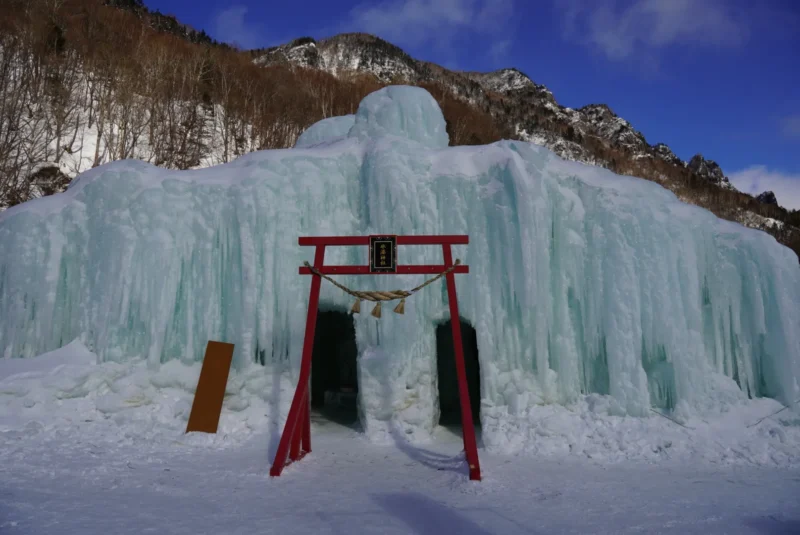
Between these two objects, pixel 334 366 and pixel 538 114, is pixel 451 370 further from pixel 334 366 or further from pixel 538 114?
pixel 538 114

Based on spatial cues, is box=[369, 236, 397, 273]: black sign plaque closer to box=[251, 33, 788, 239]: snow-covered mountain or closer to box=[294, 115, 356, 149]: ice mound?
box=[294, 115, 356, 149]: ice mound

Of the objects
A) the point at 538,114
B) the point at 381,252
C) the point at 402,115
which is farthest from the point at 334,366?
the point at 538,114

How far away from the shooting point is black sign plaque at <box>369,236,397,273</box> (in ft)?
19.1

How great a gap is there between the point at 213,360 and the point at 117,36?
20.8 metres

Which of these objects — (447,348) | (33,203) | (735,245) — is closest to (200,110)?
(33,203)

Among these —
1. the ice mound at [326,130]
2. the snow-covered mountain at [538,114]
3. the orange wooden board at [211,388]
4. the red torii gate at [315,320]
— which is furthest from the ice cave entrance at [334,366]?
the snow-covered mountain at [538,114]

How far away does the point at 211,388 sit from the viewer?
6793mm

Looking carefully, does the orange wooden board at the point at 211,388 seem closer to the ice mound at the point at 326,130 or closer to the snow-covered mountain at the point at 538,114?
the ice mound at the point at 326,130

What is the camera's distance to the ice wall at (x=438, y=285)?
6801mm

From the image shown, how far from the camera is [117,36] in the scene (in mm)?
21469

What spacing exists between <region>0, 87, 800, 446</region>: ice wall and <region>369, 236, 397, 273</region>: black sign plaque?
131 centimetres

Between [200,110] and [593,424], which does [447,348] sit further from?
[200,110]

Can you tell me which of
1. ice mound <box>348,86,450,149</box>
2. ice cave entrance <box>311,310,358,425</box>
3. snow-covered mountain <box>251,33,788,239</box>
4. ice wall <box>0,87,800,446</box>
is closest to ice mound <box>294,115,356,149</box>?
ice mound <box>348,86,450,149</box>

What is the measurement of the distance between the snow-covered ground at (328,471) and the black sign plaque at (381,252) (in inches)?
90.4
